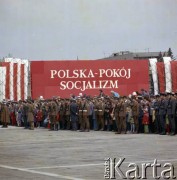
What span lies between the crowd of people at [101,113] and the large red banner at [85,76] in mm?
1748

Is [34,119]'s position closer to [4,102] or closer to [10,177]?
[4,102]

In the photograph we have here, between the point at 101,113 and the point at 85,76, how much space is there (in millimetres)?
8013

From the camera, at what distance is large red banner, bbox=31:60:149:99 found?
3884 cm

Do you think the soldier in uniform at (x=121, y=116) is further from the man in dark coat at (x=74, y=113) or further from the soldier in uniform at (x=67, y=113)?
the soldier in uniform at (x=67, y=113)

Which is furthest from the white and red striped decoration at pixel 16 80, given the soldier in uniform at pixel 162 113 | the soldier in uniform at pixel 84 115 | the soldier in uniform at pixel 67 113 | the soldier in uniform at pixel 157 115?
the soldier in uniform at pixel 162 113

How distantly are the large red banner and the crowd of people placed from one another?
1748 mm

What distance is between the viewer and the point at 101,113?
103 feet

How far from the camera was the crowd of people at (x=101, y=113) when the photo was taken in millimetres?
26547

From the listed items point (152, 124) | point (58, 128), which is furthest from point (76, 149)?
point (58, 128)

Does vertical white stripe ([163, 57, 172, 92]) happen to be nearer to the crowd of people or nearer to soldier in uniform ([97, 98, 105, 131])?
the crowd of people

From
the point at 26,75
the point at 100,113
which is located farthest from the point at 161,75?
the point at 26,75

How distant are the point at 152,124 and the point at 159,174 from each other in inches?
628

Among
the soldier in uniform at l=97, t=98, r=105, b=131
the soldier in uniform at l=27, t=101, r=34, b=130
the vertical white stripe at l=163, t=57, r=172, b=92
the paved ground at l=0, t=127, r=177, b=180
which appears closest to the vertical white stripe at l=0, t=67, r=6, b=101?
the soldier in uniform at l=27, t=101, r=34, b=130

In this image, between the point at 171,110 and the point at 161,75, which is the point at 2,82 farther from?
the point at 171,110
